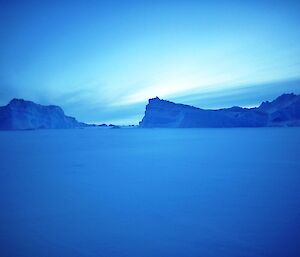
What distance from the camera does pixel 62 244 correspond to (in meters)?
4.25

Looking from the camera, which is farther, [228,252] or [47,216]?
[47,216]

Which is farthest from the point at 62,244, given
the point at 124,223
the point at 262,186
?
the point at 262,186

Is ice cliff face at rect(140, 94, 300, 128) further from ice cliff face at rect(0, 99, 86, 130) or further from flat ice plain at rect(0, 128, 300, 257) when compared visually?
flat ice plain at rect(0, 128, 300, 257)

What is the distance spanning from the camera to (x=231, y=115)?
3548 inches

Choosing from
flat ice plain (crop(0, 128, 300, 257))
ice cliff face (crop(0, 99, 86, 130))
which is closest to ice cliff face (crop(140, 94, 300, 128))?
ice cliff face (crop(0, 99, 86, 130))

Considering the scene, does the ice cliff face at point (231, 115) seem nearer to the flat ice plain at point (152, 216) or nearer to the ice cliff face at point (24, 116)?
the ice cliff face at point (24, 116)

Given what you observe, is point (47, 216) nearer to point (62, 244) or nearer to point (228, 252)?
point (62, 244)

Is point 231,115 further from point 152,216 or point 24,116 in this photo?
point 24,116

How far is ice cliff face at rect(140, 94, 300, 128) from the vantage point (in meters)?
87.2

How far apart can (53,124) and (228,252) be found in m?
143

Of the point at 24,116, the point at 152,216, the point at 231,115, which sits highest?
the point at 24,116

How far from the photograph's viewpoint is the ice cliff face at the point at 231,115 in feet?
286

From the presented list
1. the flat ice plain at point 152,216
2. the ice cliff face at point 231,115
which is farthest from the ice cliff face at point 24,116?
the flat ice plain at point 152,216

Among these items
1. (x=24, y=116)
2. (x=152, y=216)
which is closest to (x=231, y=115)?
(x=152, y=216)
